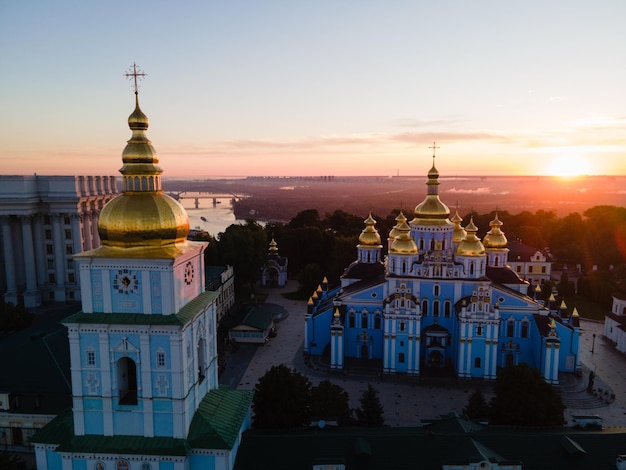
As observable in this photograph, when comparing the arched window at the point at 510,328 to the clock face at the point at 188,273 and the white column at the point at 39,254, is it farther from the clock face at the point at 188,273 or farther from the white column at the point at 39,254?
the white column at the point at 39,254

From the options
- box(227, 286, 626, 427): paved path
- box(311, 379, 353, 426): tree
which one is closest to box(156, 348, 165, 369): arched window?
box(311, 379, 353, 426): tree

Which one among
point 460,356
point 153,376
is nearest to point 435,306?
point 460,356

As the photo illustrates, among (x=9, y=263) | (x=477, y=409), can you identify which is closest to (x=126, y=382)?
(x=477, y=409)

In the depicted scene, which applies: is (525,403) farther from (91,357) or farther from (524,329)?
(91,357)

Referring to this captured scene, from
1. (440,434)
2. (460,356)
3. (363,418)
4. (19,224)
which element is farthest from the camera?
(19,224)

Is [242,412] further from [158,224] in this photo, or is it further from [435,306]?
[435,306]

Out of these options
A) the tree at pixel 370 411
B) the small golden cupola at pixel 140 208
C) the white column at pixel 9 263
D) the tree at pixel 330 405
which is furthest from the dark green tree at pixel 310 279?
the small golden cupola at pixel 140 208
